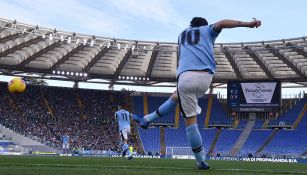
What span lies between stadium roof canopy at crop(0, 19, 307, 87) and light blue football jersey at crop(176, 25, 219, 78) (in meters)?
30.4

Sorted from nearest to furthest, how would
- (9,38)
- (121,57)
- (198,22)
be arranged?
(198,22), (9,38), (121,57)

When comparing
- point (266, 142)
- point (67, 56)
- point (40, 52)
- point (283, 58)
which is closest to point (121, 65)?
point (67, 56)

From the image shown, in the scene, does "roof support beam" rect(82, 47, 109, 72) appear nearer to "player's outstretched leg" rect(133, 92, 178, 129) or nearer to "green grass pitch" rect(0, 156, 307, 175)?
"green grass pitch" rect(0, 156, 307, 175)

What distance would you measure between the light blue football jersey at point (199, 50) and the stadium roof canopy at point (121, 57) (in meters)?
30.4


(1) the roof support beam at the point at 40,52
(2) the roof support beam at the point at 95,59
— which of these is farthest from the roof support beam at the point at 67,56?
(2) the roof support beam at the point at 95,59

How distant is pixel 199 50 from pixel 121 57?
37487 mm

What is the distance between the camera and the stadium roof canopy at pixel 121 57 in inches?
1506

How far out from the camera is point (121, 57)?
44.2 metres

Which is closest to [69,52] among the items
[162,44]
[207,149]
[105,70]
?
[105,70]

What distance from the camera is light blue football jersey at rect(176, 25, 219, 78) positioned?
6996 mm

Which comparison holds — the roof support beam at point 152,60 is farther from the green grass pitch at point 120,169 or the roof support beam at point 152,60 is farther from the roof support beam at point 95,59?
the green grass pitch at point 120,169

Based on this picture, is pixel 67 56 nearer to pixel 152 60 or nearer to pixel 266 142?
pixel 152 60

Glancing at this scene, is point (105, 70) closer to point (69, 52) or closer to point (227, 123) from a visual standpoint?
point (69, 52)

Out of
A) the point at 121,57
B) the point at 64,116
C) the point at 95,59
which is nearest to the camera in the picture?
the point at 121,57
